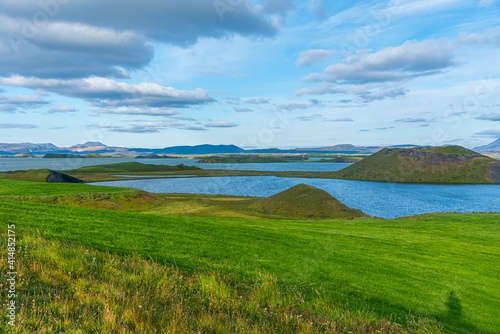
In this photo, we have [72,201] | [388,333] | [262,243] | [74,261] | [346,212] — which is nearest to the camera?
[388,333]

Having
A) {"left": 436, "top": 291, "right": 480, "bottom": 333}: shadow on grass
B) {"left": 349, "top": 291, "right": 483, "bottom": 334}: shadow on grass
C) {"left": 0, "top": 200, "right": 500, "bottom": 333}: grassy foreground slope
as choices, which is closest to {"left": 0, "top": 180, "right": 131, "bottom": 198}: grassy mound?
{"left": 0, "top": 200, "right": 500, "bottom": 333}: grassy foreground slope

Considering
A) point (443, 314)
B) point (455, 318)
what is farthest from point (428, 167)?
point (443, 314)

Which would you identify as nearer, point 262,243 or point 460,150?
point 262,243

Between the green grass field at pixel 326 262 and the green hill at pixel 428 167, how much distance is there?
125 meters

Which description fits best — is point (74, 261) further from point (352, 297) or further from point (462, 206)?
point (462, 206)

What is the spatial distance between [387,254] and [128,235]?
47.7 ft

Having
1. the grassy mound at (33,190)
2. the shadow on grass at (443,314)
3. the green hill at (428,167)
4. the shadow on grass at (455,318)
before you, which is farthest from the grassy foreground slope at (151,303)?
the green hill at (428,167)

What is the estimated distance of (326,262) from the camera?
12031 mm

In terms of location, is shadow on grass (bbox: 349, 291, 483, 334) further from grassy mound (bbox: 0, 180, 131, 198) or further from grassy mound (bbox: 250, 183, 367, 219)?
grassy mound (bbox: 0, 180, 131, 198)

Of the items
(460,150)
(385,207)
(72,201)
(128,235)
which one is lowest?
(385,207)

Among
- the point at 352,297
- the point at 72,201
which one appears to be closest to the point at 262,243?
the point at 352,297

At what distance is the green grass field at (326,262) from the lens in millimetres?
8539

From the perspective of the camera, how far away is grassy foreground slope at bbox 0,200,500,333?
8.78 m

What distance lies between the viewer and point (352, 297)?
28.7ft
